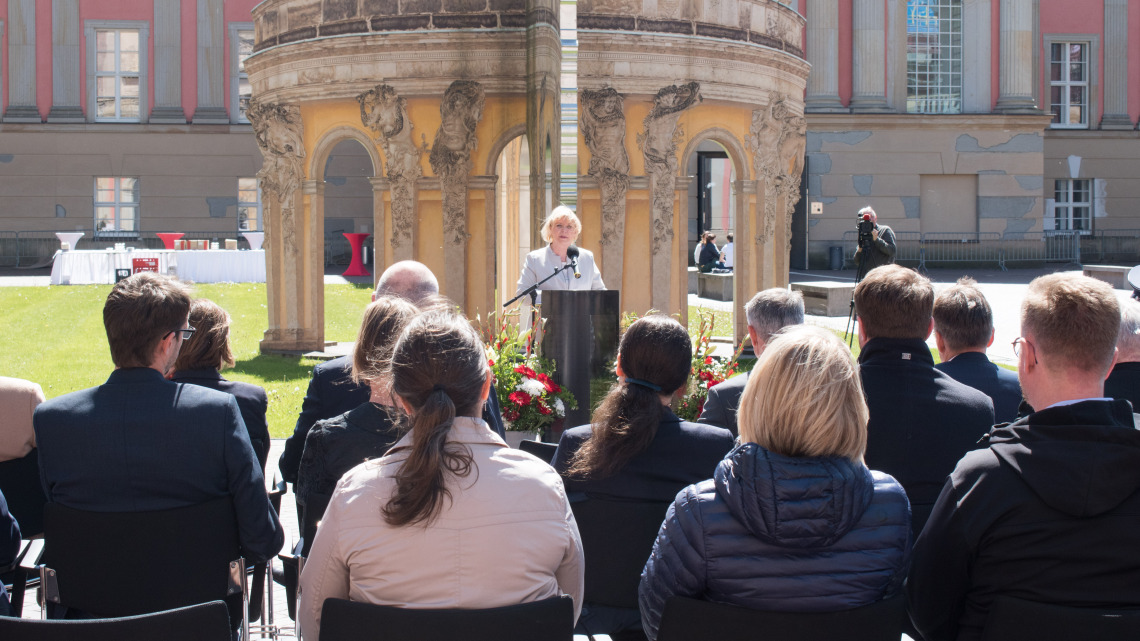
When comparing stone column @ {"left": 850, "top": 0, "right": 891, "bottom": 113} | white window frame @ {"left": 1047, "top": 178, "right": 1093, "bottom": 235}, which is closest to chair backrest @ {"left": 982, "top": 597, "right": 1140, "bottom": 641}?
stone column @ {"left": 850, "top": 0, "right": 891, "bottom": 113}

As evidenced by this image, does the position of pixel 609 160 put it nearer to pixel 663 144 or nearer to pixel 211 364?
pixel 663 144

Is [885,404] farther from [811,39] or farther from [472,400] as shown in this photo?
[811,39]

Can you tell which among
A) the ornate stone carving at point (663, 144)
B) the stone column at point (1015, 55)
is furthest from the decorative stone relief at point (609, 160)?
the stone column at point (1015, 55)

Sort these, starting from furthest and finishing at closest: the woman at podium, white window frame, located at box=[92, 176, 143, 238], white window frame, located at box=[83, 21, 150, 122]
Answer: white window frame, located at box=[92, 176, 143, 238] < white window frame, located at box=[83, 21, 150, 122] < the woman at podium

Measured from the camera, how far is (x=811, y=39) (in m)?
32.4

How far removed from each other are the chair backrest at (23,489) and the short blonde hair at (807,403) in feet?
9.79

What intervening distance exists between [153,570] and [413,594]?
1.24m

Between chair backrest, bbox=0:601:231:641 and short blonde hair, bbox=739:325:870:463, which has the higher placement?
short blonde hair, bbox=739:325:870:463

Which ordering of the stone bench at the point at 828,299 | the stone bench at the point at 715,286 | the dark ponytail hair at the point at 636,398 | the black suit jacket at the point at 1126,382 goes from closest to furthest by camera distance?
the dark ponytail hair at the point at 636,398
the black suit jacket at the point at 1126,382
the stone bench at the point at 828,299
the stone bench at the point at 715,286

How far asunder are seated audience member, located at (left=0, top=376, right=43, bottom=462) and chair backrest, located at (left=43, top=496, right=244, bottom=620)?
99 cm

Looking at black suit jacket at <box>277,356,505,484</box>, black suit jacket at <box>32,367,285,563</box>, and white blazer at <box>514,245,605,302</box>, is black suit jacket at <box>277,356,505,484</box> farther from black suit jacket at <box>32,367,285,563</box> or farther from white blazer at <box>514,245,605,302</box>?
white blazer at <box>514,245,605,302</box>

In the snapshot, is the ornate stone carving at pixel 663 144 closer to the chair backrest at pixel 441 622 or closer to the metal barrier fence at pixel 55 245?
the chair backrest at pixel 441 622

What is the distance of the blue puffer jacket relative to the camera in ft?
8.40

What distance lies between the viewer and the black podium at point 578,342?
21.7 feet
